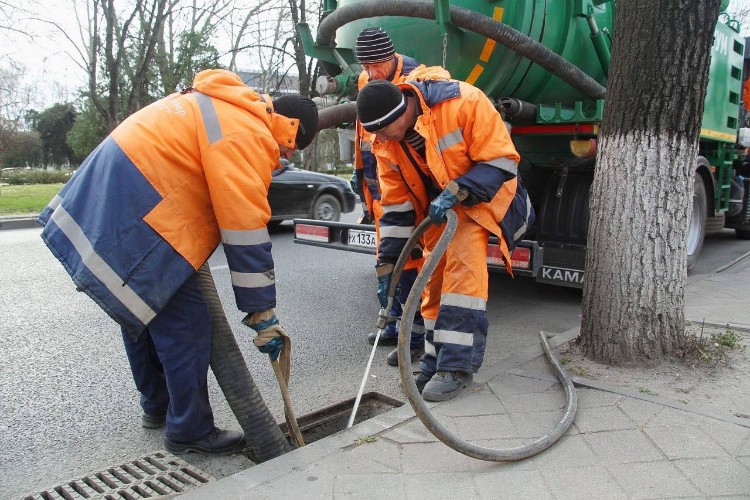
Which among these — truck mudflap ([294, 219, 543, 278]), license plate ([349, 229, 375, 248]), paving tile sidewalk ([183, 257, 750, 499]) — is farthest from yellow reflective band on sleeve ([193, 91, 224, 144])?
license plate ([349, 229, 375, 248])

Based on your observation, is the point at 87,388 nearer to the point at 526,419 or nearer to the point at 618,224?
the point at 526,419

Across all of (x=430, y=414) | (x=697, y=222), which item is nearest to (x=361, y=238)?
(x=430, y=414)

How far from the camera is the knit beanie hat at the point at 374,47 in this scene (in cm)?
381

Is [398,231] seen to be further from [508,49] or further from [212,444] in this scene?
[508,49]

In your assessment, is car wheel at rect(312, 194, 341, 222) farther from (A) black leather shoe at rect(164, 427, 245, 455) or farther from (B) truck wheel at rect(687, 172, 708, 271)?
A: (A) black leather shoe at rect(164, 427, 245, 455)

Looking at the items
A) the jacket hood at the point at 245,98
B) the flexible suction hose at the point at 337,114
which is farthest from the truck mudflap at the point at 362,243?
the jacket hood at the point at 245,98

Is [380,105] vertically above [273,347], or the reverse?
[380,105]

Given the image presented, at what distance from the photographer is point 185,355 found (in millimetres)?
2512

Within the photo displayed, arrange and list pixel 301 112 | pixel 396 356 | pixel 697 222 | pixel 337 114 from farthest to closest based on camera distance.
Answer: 1. pixel 697 222
2. pixel 337 114
3. pixel 396 356
4. pixel 301 112

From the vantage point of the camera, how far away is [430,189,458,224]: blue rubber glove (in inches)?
112

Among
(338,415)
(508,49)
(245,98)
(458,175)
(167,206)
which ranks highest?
(508,49)

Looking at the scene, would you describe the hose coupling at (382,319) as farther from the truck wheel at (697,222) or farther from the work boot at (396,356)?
the truck wheel at (697,222)

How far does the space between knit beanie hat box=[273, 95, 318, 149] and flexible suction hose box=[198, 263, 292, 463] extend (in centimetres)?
73

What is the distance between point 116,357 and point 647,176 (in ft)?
10.5
